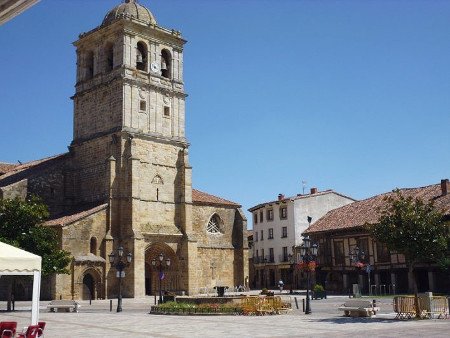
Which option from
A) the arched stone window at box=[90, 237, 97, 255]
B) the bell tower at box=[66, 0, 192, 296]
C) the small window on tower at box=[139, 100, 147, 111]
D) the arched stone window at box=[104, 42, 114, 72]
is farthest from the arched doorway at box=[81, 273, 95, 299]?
the arched stone window at box=[104, 42, 114, 72]

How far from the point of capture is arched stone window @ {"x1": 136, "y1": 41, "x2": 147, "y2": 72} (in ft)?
155

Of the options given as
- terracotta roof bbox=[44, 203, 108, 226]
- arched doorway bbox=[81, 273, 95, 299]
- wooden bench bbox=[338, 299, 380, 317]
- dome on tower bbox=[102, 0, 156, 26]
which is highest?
dome on tower bbox=[102, 0, 156, 26]

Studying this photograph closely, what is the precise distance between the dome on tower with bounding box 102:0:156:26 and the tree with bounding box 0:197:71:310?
21.8 meters

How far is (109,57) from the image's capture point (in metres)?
48.2

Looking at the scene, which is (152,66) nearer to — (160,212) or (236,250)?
(160,212)

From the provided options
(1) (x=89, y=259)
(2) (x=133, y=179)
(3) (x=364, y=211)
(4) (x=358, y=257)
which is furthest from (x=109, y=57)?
(4) (x=358, y=257)

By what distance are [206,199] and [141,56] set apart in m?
13.2

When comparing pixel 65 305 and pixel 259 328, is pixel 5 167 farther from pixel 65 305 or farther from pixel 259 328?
pixel 259 328

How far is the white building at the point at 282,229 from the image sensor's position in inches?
2303

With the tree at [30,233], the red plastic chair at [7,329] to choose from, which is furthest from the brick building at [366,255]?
the red plastic chair at [7,329]

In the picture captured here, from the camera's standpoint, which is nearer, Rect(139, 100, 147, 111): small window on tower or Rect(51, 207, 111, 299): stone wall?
Rect(51, 207, 111, 299): stone wall

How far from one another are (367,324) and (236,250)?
3304cm

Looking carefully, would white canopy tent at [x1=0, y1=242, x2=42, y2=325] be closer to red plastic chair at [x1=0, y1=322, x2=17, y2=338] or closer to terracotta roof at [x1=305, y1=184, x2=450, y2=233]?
red plastic chair at [x1=0, y1=322, x2=17, y2=338]

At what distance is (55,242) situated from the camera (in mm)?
30812
